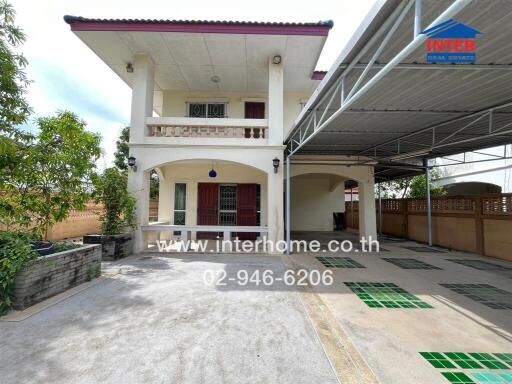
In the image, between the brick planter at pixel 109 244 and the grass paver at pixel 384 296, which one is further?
the brick planter at pixel 109 244

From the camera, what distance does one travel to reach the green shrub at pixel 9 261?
127 inches

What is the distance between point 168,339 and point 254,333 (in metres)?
0.98

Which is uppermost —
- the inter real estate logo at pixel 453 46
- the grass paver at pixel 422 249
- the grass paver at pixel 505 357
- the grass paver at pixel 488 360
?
the inter real estate logo at pixel 453 46

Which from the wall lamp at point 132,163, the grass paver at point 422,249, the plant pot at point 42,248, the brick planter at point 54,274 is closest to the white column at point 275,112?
the wall lamp at point 132,163

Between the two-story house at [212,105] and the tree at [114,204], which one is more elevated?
the two-story house at [212,105]

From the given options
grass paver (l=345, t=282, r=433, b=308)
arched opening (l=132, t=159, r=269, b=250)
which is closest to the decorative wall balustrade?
arched opening (l=132, t=159, r=269, b=250)

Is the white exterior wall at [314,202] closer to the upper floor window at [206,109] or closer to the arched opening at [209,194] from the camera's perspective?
the arched opening at [209,194]

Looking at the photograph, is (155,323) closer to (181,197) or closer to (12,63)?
(12,63)

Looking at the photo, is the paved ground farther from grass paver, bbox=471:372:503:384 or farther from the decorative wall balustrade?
the decorative wall balustrade

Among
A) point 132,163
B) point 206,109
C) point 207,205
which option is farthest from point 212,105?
point 132,163

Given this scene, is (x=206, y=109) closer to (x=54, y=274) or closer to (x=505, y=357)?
(x=54, y=274)

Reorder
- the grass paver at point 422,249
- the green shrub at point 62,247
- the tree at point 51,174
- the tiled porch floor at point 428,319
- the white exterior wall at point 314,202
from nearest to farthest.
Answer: the tiled porch floor at point 428,319
the tree at point 51,174
the green shrub at point 62,247
the grass paver at point 422,249
the white exterior wall at point 314,202

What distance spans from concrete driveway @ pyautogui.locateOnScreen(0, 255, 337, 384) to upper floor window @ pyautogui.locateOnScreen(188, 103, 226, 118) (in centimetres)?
728

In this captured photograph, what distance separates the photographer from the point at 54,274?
3887mm
